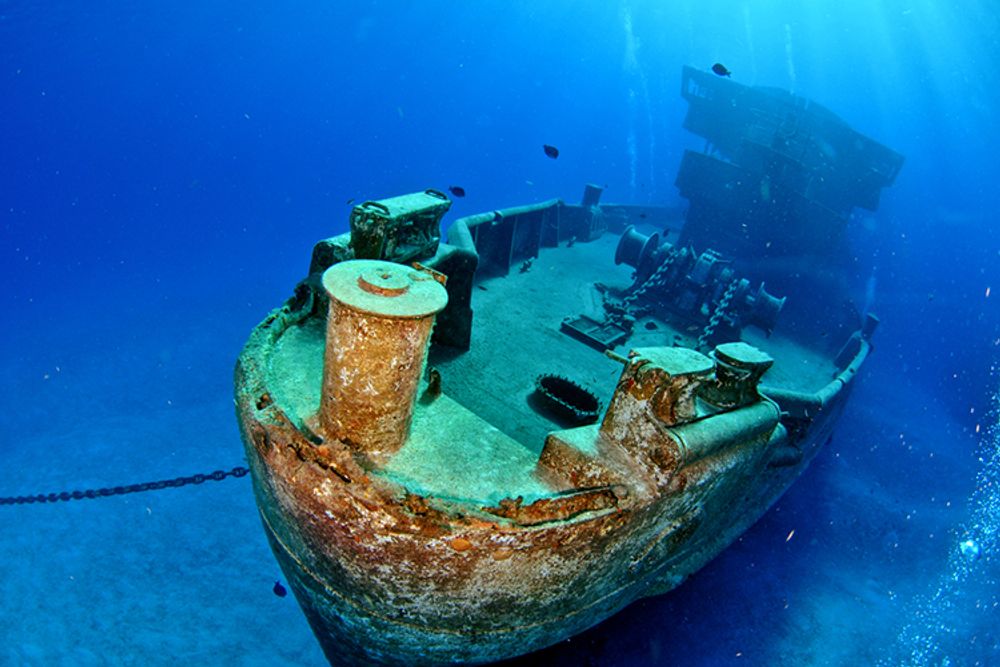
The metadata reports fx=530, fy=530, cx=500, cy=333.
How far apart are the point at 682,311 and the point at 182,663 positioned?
30.6 ft

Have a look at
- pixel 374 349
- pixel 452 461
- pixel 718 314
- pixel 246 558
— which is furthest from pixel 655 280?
pixel 246 558

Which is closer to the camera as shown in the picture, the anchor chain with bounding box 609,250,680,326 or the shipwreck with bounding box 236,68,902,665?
the shipwreck with bounding box 236,68,902,665

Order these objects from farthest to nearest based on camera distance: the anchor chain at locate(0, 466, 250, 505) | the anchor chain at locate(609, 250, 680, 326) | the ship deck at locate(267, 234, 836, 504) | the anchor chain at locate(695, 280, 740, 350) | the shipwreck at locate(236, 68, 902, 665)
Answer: the anchor chain at locate(609, 250, 680, 326)
the anchor chain at locate(695, 280, 740, 350)
the anchor chain at locate(0, 466, 250, 505)
the ship deck at locate(267, 234, 836, 504)
the shipwreck at locate(236, 68, 902, 665)

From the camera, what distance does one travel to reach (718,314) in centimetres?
905

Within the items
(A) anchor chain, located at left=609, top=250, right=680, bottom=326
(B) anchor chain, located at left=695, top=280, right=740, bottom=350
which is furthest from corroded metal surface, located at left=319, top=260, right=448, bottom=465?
(A) anchor chain, located at left=609, top=250, right=680, bottom=326

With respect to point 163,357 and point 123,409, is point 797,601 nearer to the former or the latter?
point 123,409

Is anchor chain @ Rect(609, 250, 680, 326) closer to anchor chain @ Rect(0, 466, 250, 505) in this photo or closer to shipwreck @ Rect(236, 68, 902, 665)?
shipwreck @ Rect(236, 68, 902, 665)

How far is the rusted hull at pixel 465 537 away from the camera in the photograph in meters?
2.69

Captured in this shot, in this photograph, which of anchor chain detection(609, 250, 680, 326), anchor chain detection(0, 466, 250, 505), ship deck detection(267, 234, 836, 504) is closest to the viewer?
ship deck detection(267, 234, 836, 504)

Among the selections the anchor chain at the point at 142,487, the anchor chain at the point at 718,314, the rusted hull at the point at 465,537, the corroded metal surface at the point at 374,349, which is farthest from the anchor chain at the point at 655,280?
the corroded metal surface at the point at 374,349

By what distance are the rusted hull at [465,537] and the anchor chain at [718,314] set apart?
518 cm

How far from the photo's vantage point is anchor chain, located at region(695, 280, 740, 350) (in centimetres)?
866

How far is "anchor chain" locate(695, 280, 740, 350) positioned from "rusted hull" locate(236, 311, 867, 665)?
5.18m

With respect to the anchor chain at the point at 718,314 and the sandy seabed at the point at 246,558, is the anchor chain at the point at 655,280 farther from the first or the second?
the sandy seabed at the point at 246,558
